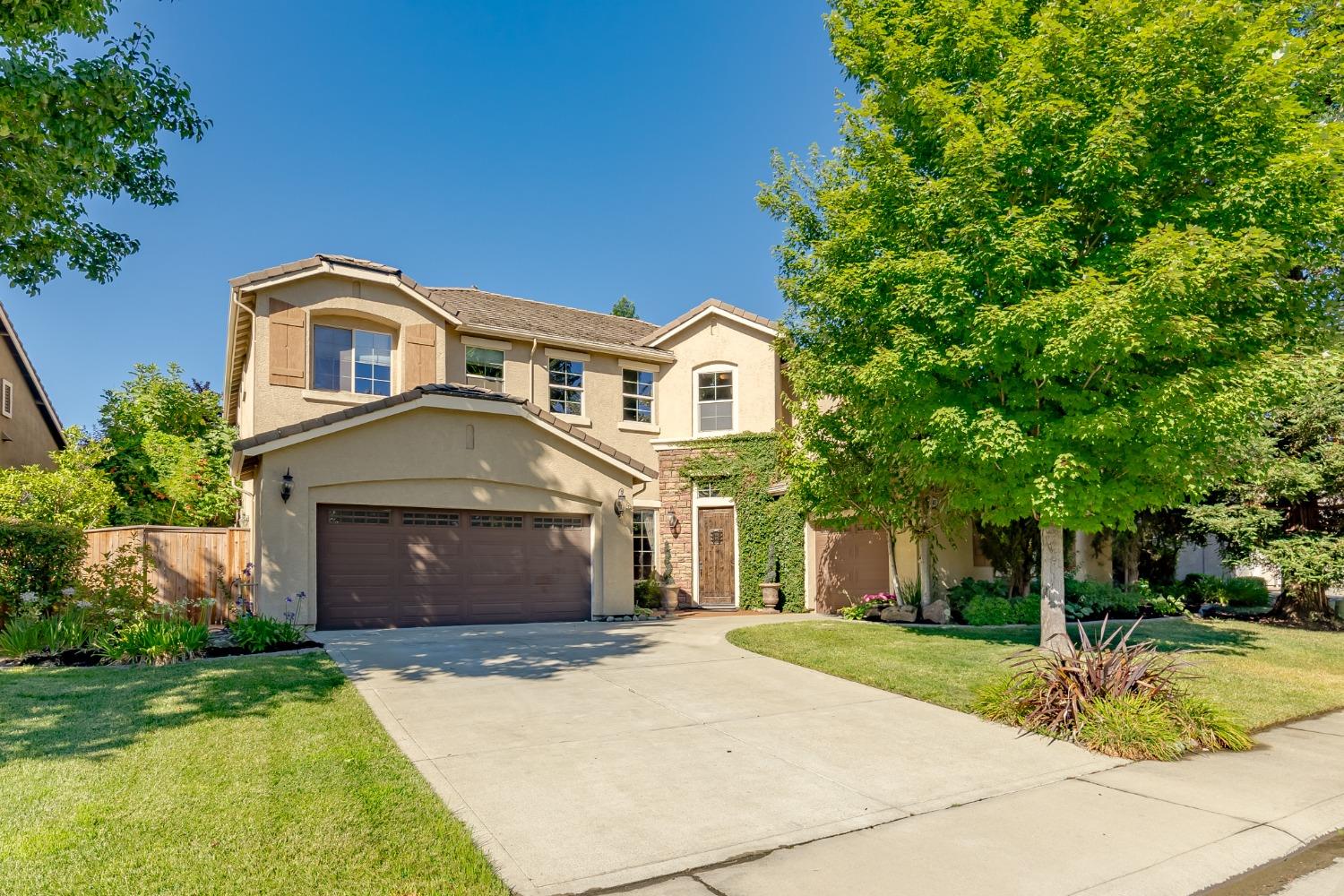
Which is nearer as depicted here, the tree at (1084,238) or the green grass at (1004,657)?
the tree at (1084,238)

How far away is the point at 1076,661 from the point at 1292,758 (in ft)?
5.65

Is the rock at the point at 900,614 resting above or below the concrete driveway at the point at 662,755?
below

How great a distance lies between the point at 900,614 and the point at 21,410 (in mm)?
23737

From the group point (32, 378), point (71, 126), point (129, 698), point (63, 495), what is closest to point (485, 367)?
point (63, 495)

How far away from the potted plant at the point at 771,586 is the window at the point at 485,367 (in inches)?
298

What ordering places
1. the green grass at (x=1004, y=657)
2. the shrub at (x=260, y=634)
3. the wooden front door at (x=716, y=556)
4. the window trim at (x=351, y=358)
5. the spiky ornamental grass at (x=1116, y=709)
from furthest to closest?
the wooden front door at (x=716, y=556) → the window trim at (x=351, y=358) → the shrub at (x=260, y=634) → the green grass at (x=1004, y=657) → the spiky ornamental grass at (x=1116, y=709)

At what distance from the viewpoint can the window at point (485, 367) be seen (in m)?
17.3

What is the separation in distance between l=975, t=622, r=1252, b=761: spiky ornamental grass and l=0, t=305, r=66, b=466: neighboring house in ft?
76.1

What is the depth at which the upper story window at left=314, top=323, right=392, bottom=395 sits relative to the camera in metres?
15.5

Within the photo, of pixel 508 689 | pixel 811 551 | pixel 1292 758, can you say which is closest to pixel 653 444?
pixel 811 551

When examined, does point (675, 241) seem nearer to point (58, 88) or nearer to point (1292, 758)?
point (58, 88)

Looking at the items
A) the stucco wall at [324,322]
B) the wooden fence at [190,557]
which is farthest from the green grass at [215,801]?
the stucco wall at [324,322]

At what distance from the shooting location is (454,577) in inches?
548

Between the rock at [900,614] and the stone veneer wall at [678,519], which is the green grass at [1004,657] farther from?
the stone veneer wall at [678,519]
